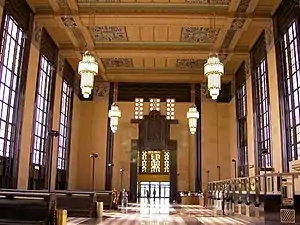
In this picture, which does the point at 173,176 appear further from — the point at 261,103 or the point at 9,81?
the point at 9,81

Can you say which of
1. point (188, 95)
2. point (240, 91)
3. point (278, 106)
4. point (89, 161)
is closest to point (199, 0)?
A: point (278, 106)

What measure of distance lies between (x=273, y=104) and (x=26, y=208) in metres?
A: 11.1

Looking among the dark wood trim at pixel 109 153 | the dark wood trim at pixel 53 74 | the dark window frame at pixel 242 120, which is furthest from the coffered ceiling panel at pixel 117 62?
the dark window frame at pixel 242 120

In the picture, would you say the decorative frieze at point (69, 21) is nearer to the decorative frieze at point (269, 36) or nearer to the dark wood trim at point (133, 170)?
the decorative frieze at point (269, 36)

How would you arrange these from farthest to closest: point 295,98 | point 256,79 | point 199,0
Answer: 1. point 256,79
2. point 199,0
3. point 295,98

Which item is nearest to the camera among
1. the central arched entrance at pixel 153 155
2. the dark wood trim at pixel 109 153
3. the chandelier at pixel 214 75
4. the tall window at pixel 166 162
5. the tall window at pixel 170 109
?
the chandelier at pixel 214 75

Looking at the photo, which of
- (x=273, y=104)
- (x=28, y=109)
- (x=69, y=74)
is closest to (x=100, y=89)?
(x=69, y=74)

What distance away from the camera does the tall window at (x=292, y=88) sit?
43.0 ft

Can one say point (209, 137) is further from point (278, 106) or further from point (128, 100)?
point (278, 106)

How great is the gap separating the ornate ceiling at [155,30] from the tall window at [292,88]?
1795 mm

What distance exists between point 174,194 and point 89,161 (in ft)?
18.7

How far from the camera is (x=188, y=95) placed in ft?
82.2

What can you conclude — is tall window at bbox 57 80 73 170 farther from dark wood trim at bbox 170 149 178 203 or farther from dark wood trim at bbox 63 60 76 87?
dark wood trim at bbox 170 149 178 203

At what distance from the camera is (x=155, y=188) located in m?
26.7
